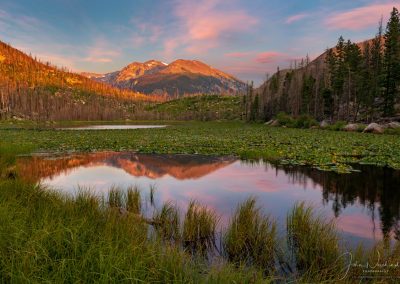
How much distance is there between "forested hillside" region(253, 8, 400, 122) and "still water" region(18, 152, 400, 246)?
46.6m

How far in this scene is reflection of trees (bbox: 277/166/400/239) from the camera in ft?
39.0

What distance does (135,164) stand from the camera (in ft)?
77.1

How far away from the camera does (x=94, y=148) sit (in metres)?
31.7

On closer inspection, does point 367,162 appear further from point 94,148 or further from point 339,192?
point 94,148

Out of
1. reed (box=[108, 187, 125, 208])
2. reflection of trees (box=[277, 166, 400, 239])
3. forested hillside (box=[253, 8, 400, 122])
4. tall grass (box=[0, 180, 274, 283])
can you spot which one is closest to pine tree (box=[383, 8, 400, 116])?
forested hillside (box=[253, 8, 400, 122])

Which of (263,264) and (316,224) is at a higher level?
(316,224)

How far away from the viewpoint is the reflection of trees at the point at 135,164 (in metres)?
19.9

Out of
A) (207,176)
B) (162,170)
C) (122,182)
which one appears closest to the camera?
(122,182)

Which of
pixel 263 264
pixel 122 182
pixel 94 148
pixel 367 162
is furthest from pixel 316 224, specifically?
pixel 94 148

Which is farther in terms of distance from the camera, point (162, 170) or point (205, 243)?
point (162, 170)

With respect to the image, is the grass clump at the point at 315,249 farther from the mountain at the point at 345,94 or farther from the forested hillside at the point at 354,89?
the mountain at the point at 345,94

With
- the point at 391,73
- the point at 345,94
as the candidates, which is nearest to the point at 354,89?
the point at 345,94

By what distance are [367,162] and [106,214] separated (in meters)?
19.0

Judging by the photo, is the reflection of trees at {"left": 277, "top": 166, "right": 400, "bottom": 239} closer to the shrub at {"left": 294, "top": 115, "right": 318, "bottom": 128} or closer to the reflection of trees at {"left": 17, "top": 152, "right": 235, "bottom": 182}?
the reflection of trees at {"left": 17, "top": 152, "right": 235, "bottom": 182}
